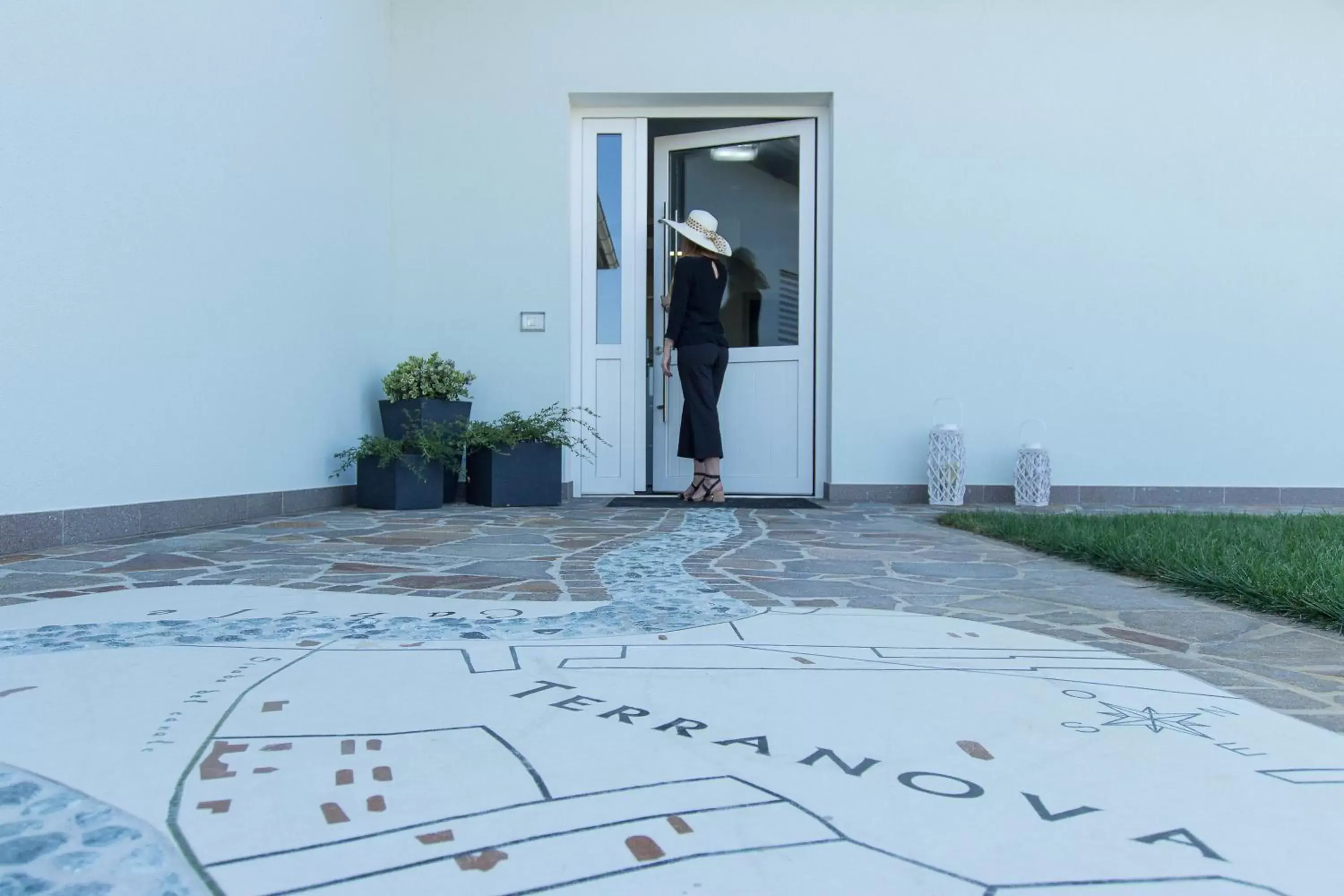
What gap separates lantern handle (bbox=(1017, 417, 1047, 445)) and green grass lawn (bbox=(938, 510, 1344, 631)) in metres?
1.05

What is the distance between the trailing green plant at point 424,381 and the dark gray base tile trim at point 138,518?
0.66m

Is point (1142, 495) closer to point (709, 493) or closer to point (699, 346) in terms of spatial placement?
point (709, 493)

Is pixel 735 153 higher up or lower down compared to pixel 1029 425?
higher up

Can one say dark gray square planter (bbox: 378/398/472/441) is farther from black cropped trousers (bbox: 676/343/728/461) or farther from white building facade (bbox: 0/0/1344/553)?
black cropped trousers (bbox: 676/343/728/461)

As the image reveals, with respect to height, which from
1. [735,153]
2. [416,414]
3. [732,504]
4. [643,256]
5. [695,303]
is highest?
[735,153]

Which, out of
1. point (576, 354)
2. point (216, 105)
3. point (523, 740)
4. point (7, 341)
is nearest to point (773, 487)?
point (576, 354)

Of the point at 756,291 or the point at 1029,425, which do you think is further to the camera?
the point at 756,291

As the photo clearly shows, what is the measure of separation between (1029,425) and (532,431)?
2.79m

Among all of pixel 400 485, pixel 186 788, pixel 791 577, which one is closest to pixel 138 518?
pixel 400 485

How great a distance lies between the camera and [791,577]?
8.96ft

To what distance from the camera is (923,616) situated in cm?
215

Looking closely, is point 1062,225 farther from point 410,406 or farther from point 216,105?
point 216,105

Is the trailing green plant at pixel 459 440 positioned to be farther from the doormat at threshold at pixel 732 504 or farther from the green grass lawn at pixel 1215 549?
the green grass lawn at pixel 1215 549

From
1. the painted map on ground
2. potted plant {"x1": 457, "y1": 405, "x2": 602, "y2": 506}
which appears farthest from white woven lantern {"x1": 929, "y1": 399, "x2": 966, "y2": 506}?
the painted map on ground
